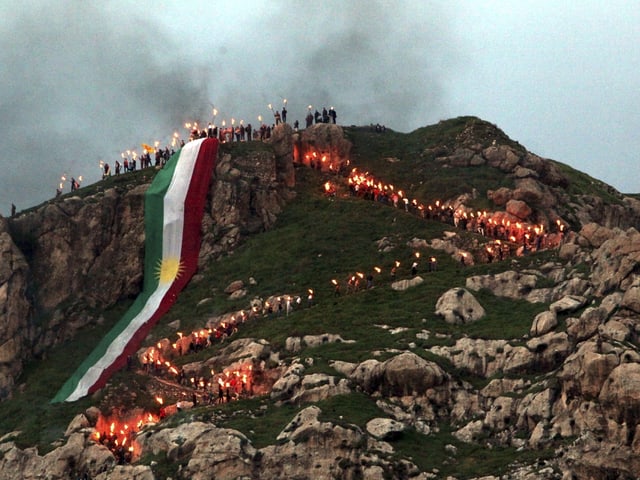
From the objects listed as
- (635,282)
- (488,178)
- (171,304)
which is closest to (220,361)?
(171,304)

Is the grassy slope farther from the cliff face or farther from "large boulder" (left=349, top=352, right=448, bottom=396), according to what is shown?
the cliff face

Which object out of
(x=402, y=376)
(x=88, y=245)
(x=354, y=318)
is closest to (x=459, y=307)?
(x=354, y=318)

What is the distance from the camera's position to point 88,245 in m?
156

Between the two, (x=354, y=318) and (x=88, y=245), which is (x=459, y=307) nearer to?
(x=354, y=318)

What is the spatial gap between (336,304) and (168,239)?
3054cm

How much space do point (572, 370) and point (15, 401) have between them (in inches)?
2405

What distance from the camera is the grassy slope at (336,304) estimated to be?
4311 inches

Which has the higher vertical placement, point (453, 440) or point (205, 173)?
point (205, 173)

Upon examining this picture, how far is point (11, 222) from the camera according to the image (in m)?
158

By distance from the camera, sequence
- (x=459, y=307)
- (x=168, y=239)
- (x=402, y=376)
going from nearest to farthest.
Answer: (x=402, y=376)
(x=459, y=307)
(x=168, y=239)

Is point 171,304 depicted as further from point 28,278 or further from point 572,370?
point 572,370

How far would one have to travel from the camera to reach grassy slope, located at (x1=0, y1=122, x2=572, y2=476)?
10950 cm

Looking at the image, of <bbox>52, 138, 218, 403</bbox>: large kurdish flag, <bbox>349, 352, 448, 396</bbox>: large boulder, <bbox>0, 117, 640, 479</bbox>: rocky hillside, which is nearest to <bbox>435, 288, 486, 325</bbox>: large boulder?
<bbox>0, 117, 640, 479</bbox>: rocky hillside

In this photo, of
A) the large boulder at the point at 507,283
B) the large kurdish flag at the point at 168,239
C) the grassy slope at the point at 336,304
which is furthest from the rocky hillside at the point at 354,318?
the large kurdish flag at the point at 168,239
